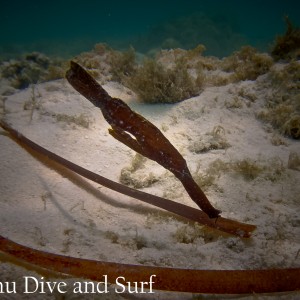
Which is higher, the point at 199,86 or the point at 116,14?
the point at 116,14

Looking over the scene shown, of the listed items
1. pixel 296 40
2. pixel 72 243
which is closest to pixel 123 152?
pixel 72 243

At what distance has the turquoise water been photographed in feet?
105

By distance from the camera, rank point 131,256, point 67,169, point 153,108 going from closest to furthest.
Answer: point 131,256 < point 67,169 < point 153,108

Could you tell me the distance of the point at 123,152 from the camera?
4082 mm

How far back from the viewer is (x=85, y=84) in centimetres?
164

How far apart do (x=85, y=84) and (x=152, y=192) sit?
1.94 m

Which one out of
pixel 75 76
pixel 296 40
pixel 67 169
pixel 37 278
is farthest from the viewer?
pixel 296 40

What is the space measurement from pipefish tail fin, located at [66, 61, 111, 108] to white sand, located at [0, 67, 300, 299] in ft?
4.30

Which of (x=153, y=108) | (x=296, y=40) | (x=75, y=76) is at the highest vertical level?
(x=296, y=40)

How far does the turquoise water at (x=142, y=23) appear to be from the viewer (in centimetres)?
3203

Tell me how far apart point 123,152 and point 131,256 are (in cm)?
207

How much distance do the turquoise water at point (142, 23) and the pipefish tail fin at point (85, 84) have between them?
2629 cm

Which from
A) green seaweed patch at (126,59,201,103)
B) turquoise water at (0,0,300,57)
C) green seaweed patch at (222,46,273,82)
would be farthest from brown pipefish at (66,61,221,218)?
turquoise water at (0,0,300,57)

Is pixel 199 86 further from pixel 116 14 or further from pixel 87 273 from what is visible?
pixel 116 14
